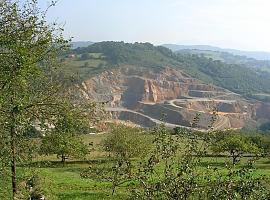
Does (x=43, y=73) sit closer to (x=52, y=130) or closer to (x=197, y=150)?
(x=52, y=130)

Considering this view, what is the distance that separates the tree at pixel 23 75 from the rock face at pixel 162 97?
126 meters

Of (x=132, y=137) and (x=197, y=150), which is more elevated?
(x=197, y=150)

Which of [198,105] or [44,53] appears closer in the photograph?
[44,53]

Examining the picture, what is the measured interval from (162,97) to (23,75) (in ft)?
536

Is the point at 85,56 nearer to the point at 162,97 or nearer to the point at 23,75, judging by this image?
the point at 162,97

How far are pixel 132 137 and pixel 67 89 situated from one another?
1100 inches

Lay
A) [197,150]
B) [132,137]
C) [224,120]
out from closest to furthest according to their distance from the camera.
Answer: [197,150], [132,137], [224,120]

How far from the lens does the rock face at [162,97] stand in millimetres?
149875

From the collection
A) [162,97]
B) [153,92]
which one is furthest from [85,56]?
[162,97]

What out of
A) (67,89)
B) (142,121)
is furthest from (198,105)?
(67,89)

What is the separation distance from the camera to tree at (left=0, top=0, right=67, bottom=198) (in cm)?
1314

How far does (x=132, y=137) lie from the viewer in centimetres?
4350

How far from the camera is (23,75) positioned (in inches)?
523

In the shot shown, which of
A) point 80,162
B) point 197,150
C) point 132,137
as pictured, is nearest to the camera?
point 197,150
